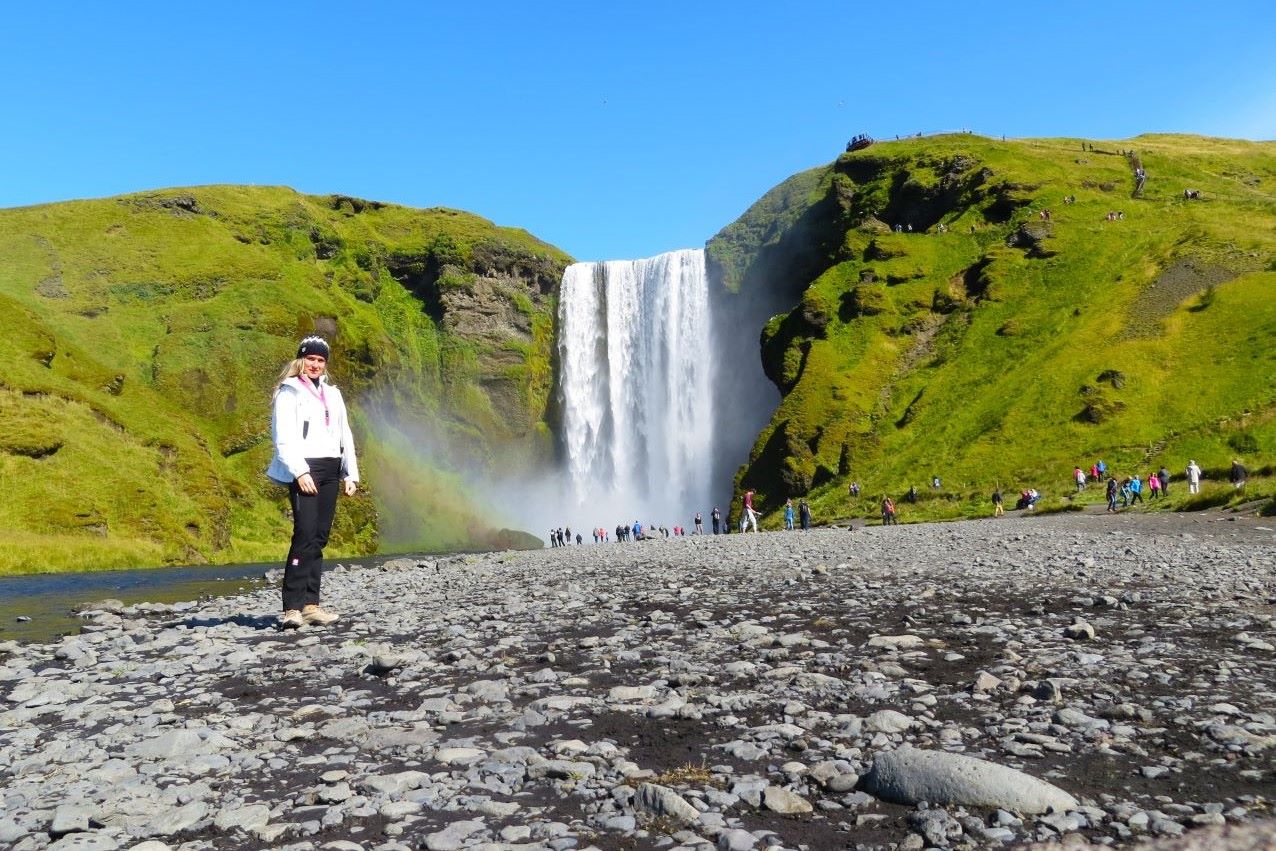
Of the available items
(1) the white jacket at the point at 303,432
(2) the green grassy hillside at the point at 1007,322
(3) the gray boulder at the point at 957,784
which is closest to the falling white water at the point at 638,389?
(2) the green grassy hillside at the point at 1007,322

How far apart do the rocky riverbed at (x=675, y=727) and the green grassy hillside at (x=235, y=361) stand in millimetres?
40093

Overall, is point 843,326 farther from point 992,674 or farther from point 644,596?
point 992,674

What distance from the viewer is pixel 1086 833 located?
3428 mm

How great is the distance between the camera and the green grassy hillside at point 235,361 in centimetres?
5116

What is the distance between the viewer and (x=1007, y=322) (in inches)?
2650

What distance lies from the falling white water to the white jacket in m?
76.9

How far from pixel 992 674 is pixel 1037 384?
59094 mm

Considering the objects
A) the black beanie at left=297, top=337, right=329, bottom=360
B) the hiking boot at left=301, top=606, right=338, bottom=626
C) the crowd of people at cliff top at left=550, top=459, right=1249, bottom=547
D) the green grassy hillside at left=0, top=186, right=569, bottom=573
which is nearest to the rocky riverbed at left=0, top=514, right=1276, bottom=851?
the hiking boot at left=301, top=606, right=338, bottom=626

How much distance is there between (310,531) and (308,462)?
3.31 ft

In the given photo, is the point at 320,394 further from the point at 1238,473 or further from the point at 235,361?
the point at 235,361

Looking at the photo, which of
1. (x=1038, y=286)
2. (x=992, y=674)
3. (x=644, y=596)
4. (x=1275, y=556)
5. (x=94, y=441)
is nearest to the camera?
(x=992, y=674)

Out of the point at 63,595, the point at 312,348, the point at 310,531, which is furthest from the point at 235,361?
the point at 310,531

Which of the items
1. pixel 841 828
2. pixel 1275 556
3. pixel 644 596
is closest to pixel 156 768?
pixel 841 828

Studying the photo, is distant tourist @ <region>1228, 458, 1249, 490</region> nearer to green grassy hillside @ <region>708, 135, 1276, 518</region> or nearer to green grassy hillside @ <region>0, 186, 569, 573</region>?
green grassy hillside @ <region>708, 135, 1276, 518</region>
